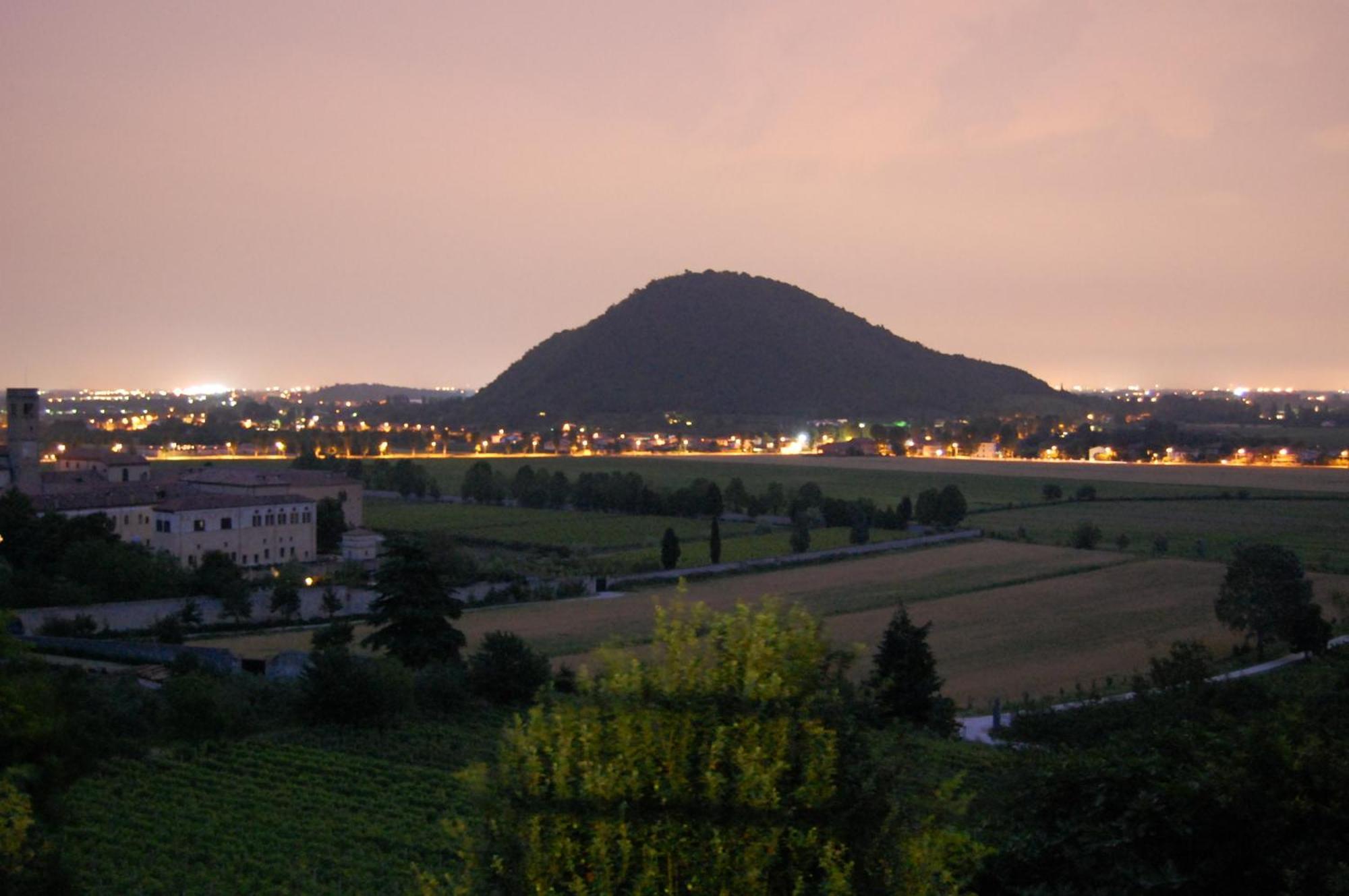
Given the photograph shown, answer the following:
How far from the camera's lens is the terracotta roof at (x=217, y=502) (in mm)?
37469

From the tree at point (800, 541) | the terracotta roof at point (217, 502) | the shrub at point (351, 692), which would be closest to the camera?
the shrub at point (351, 692)

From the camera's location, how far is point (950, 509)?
4894 centimetres

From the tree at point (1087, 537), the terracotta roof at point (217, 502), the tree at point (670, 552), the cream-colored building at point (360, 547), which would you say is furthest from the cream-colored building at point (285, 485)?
the tree at point (1087, 537)

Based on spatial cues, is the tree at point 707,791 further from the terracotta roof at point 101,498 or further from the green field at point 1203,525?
the terracotta roof at point 101,498

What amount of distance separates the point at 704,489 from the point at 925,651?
34.5 metres

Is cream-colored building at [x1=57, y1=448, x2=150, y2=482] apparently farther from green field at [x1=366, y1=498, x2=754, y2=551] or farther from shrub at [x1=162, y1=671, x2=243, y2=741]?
shrub at [x1=162, y1=671, x2=243, y2=741]

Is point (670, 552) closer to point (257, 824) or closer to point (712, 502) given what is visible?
point (712, 502)

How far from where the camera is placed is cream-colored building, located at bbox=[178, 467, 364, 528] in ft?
141

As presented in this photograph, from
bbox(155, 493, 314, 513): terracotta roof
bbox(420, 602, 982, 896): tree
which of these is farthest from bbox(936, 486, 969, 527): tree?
bbox(420, 602, 982, 896): tree

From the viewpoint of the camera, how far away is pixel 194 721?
1678 centimetres

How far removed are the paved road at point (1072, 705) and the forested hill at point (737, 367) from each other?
114 meters

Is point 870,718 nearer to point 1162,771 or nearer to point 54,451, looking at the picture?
point 1162,771

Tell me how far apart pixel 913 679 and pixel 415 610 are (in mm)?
9877

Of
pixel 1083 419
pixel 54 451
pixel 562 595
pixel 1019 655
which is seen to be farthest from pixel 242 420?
pixel 1019 655
